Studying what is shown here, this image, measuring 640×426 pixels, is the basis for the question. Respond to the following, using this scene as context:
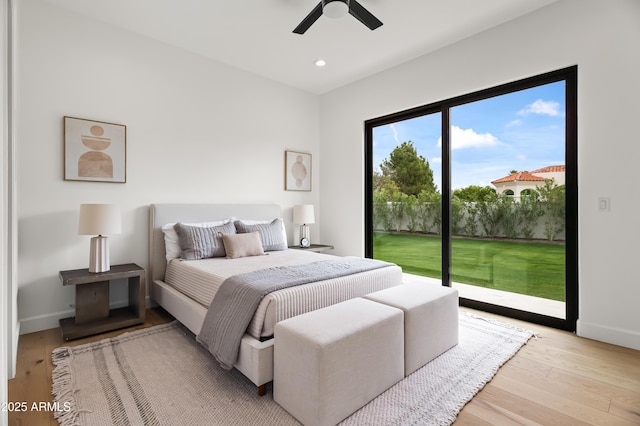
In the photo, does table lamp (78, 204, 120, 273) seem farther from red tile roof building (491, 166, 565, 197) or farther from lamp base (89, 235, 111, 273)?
red tile roof building (491, 166, 565, 197)

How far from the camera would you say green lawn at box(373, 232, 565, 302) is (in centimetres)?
298

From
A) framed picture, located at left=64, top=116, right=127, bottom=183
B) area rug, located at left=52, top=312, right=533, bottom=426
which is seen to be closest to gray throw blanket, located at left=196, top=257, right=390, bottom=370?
area rug, located at left=52, top=312, right=533, bottom=426

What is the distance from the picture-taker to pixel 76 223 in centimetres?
300

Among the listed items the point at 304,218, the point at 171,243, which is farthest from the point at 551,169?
the point at 171,243

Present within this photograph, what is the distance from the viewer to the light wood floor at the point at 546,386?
170 centimetres

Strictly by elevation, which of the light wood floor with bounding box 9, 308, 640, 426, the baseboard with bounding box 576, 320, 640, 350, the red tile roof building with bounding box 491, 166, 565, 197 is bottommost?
the light wood floor with bounding box 9, 308, 640, 426

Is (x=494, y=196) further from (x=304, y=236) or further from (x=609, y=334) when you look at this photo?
(x=304, y=236)

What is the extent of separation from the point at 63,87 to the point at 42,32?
1.52 ft

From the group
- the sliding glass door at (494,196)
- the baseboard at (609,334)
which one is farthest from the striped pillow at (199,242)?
the baseboard at (609,334)

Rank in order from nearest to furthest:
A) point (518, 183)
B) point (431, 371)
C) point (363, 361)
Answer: point (363, 361)
point (431, 371)
point (518, 183)

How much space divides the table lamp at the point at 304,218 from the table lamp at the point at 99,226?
7.23 ft

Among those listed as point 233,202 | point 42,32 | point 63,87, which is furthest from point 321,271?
point 42,32

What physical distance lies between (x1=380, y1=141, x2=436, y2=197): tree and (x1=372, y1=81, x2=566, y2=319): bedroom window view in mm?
13

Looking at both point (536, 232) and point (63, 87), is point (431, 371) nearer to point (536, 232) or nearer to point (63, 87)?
point (536, 232)
